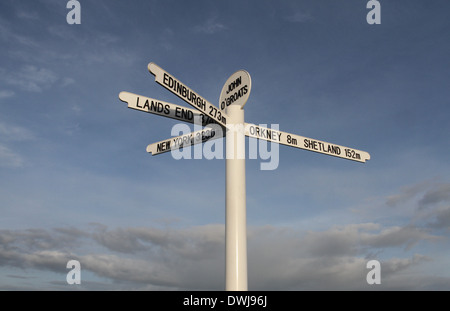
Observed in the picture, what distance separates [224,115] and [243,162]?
44.3 inches

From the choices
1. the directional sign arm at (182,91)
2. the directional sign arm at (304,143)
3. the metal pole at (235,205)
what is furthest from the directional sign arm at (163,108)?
the directional sign arm at (304,143)

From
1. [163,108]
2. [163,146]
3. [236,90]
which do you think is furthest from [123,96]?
[236,90]

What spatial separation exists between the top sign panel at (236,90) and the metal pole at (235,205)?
0.78 feet

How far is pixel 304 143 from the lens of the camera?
984cm

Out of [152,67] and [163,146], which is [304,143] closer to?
[163,146]

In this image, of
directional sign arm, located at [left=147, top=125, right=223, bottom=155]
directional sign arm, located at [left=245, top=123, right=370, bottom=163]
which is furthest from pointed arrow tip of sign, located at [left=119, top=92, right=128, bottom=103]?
directional sign arm, located at [left=245, top=123, right=370, bottom=163]

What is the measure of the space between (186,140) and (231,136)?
1293mm

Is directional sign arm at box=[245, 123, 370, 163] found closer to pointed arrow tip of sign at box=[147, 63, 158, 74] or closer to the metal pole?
the metal pole

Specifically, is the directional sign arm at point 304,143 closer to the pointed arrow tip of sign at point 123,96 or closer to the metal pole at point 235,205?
the metal pole at point 235,205
